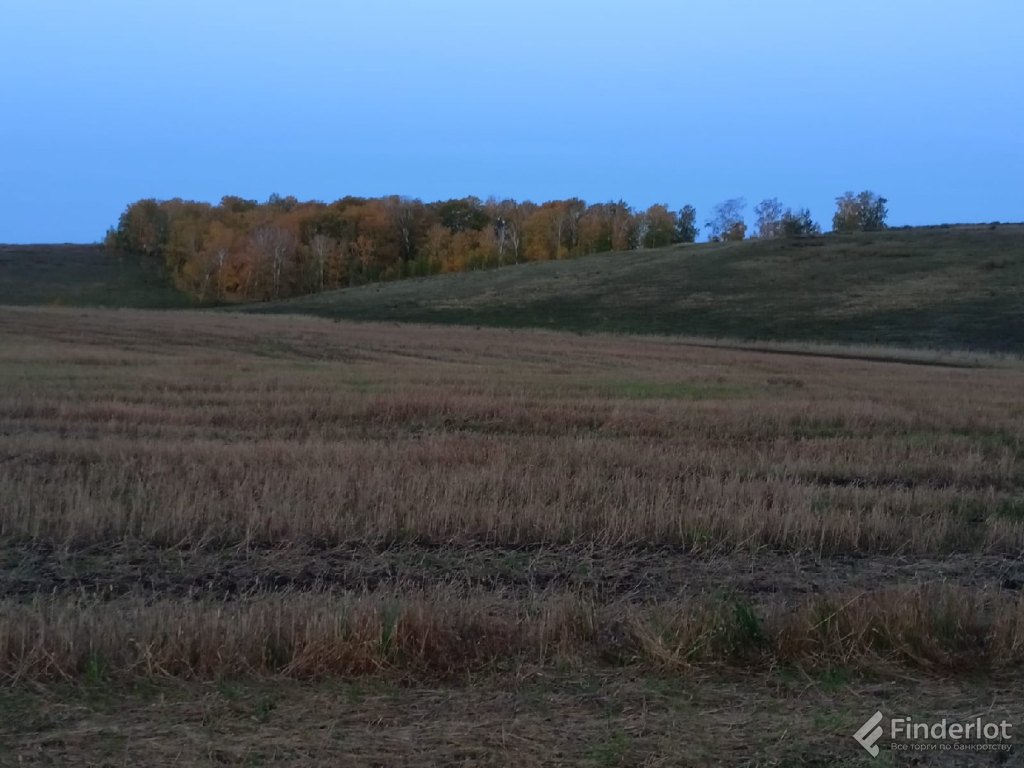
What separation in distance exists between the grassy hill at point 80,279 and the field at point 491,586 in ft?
313

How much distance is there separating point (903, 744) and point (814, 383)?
77.0ft

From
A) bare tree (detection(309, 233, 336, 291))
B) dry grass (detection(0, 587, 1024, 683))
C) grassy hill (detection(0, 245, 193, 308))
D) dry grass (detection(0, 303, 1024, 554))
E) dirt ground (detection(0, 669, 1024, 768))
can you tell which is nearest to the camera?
dirt ground (detection(0, 669, 1024, 768))

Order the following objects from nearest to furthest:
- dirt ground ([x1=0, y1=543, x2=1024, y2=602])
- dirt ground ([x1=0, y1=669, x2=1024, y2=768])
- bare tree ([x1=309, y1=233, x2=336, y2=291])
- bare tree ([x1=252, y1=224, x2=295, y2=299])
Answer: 1. dirt ground ([x1=0, y1=669, x2=1024, y2=768])
2. dirt ground ([x1=0, y1=543, x2=1024, y2=602])
3. bare tree ([x1=252, y1=224, x2=295, y2=299])
4. bare tree ([x1=309, y1=233, x2=336, y2=291])

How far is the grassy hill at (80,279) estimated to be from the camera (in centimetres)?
10600

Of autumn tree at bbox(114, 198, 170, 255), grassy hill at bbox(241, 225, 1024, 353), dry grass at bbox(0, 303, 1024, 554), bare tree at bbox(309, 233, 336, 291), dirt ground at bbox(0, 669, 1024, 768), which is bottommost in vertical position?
dirt ground at bbox(0, 669, 1024, 768)

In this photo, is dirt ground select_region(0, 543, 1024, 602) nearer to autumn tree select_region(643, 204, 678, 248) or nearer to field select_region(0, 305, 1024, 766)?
field select_region(0, 305, 1024, 766)

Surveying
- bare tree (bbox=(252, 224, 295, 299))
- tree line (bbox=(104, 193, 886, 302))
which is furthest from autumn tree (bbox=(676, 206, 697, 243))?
bare tree (bbox=(252, 224, 295, 299))

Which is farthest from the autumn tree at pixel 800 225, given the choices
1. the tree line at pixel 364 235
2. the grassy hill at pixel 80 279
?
the grassy hill at pixel 80 279

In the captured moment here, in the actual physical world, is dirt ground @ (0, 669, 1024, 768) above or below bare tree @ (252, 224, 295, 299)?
below

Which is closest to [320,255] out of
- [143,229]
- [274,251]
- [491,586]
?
[274,251]

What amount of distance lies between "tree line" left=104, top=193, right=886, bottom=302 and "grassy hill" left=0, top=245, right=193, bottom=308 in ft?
9.68

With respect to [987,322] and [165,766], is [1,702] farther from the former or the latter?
[987,322]

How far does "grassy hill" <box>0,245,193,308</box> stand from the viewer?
4173 inches

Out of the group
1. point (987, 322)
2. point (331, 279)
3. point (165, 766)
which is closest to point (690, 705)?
point (165, 766)
